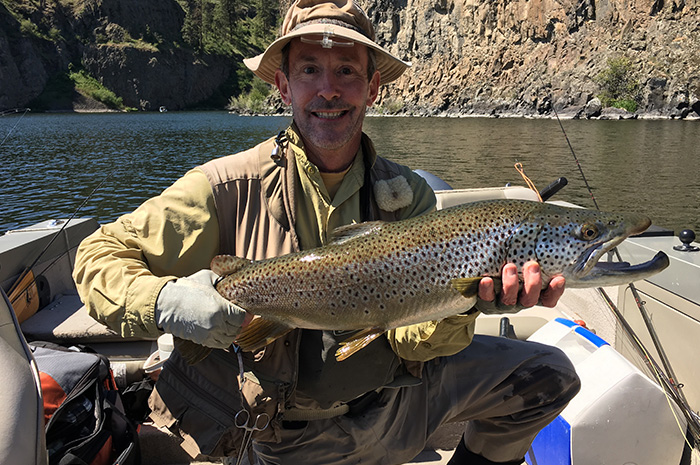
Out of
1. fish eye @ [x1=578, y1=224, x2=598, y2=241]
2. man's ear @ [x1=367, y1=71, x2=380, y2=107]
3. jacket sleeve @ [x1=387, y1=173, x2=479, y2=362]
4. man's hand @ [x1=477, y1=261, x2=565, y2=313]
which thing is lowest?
jacket sleeve @ [x1=387, y1=173, x2=479, y2=362]

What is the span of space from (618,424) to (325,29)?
9.75ft

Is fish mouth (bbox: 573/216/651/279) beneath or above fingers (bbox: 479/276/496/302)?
above

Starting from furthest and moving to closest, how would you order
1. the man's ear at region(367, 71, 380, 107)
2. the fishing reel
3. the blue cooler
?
the fishing reel → the man's ear at region(367, 71, 380, 107) → the blue cooler

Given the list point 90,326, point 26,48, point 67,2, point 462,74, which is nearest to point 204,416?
point 90,326

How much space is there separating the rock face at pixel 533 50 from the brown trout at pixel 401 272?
67.2 metres

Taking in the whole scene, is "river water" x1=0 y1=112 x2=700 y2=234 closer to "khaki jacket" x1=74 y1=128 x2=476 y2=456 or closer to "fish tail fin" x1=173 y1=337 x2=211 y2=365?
"khaki jacket" x1=74 y1=128 x2=476 y2=456

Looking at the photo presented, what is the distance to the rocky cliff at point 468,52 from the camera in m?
64.4

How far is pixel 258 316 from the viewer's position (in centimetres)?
249

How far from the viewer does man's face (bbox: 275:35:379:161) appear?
2.94 m

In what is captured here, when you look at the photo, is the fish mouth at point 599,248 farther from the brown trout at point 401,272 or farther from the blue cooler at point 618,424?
the blue cooler at point 618,424

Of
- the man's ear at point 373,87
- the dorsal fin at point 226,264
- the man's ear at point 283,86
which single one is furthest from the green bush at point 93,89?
the dorsal fin at point 226,264

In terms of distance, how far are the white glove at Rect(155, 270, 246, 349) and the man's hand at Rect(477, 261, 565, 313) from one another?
1.16 meters

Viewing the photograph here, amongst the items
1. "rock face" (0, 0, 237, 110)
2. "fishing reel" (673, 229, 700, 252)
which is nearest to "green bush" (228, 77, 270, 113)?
"rock face" (0, 0, 237, 110)

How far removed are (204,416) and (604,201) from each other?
65.7 feet
